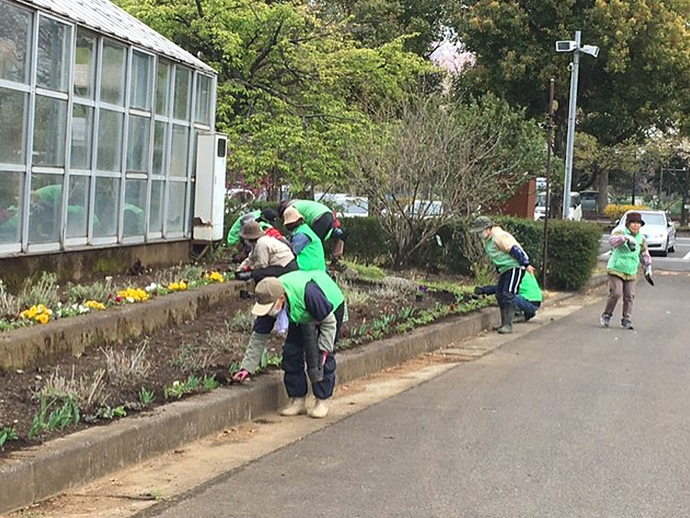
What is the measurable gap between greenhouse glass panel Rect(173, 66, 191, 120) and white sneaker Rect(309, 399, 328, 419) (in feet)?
22.0

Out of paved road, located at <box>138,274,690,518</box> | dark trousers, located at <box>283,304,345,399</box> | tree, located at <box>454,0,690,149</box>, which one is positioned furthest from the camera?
tree, located at <box>454,0,690,149</box>

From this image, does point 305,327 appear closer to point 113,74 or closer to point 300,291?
point 300,291

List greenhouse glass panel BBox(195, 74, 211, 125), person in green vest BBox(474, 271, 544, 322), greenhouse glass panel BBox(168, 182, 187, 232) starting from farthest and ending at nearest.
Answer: person in green vest BBox(474, 271, 544, 322)
greenhouse glass panel BBox(195, 74, 211, 125)
greenhouse glass panel BBox(168, 182, 187, 232)

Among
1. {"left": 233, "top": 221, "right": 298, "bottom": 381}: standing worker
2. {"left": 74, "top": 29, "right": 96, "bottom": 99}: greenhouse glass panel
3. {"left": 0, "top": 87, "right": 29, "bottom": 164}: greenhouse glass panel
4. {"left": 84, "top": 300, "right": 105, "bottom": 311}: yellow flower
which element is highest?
{"left": 74, "top": 29, "right": 96, "bottom": 99}: greenhouse glass panel

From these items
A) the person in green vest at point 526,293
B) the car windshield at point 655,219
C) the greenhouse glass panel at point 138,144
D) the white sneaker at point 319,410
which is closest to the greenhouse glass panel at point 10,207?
the greenhouse glass panel at point 138,144

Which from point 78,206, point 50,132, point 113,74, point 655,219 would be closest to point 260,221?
point 78,206

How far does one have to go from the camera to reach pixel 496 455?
22.6ft

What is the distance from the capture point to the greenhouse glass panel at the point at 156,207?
1310 centimetres

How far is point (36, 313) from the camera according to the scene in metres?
8.33

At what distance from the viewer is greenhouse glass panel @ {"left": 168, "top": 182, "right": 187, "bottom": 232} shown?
1366 cm

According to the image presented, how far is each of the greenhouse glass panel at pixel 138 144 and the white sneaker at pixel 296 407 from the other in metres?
5.22

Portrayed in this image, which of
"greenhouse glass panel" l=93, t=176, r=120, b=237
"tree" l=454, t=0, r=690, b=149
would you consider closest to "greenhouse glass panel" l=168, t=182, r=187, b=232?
"greenhouse glass panel" l=93, t=176, r=120, b=237

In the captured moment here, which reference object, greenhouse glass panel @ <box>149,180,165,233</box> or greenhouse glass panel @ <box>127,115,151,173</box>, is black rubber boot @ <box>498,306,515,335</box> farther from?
greenhouse glass panel @ <box>127,115,151,173</box>

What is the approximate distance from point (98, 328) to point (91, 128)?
327 cm
